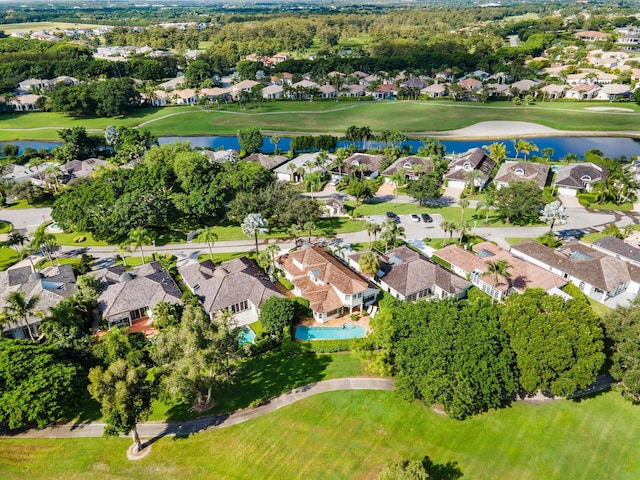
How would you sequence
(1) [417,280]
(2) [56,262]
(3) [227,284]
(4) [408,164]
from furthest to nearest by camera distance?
(4) [408,164] < (2) [56,262] < (1) [417,280] < (3) [227,284]

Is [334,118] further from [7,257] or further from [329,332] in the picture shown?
[329,332]

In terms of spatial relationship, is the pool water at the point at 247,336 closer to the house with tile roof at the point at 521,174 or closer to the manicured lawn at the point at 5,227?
the manicured lawn at the point at 5,227

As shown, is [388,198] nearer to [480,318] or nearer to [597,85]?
[480,318]

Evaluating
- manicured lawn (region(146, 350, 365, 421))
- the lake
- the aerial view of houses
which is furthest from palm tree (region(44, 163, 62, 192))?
manicured lawn (region(146, 350, 365, 421))

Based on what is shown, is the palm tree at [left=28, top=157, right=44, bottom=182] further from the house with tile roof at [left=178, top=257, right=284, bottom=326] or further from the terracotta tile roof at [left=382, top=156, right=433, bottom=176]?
the terracotta tile roof at [left=382, top=156, right=433, bottom=176]

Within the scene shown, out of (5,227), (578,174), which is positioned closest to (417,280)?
(578,174)

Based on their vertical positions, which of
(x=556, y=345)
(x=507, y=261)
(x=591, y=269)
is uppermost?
(x=556, y=345)

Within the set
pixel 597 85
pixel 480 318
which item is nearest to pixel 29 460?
pixel 480 318
